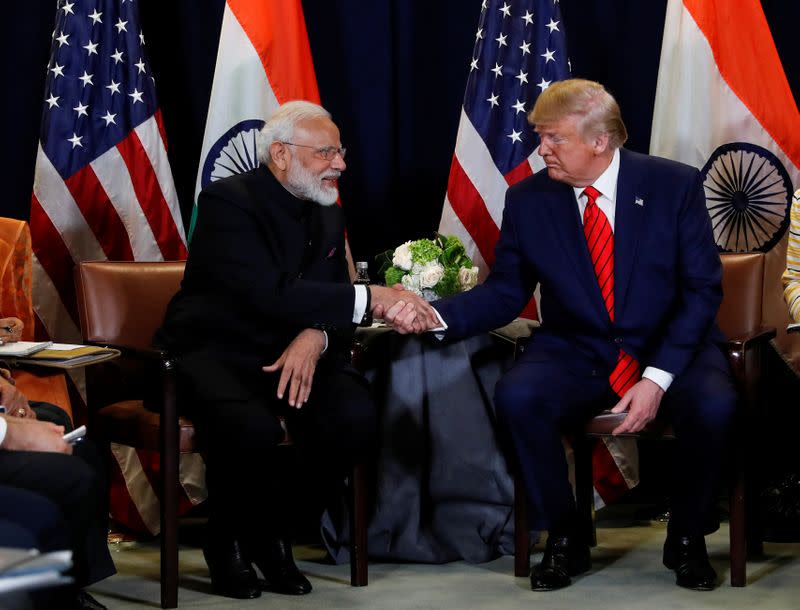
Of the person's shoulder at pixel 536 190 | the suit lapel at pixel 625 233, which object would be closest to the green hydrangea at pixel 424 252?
the person's shoulder at pixel 536 190

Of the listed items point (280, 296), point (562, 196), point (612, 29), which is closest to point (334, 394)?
point (280, 296)

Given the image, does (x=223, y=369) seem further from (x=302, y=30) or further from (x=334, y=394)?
(x=302, y=30)

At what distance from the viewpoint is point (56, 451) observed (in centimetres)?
255

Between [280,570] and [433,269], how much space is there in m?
1.12

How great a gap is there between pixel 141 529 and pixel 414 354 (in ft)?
3.91

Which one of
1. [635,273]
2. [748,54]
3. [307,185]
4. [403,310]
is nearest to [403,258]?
[403,310]

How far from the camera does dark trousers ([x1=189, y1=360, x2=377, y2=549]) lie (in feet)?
10.7

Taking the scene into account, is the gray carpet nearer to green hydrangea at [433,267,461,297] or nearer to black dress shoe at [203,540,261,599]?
black dress shoe at [203,540,261,599]

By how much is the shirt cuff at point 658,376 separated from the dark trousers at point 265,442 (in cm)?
81

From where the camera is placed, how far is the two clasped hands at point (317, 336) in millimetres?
3359

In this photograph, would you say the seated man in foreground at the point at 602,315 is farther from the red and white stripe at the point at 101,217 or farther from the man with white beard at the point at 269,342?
the red and white stripe at the point at 101,217

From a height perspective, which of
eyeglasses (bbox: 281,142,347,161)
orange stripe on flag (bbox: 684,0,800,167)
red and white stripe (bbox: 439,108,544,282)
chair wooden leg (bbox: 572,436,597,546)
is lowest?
chair wooden leg (bbox: 572,436,597,546)

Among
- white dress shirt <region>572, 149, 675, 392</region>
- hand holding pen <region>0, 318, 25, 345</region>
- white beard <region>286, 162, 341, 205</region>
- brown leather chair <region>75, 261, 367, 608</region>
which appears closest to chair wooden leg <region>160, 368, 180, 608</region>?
brown leather chair <region>75, 261, 367, 608</region>

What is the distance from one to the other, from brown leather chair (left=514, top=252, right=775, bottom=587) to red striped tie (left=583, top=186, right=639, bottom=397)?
0.16 metres
